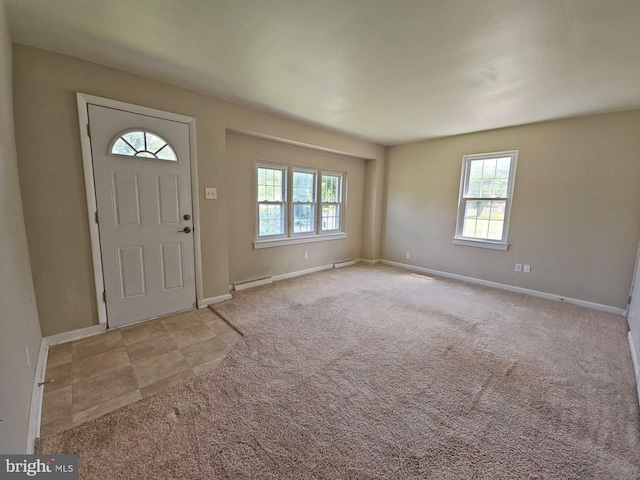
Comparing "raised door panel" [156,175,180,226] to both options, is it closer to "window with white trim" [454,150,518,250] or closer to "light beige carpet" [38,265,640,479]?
"light beige carpet" [38,265,640,479]

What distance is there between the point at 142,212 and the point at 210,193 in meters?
0.76

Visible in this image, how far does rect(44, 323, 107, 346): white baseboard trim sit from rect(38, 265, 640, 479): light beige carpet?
1313 millimetres

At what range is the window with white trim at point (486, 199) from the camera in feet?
13.3

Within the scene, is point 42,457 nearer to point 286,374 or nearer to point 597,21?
point 286,374

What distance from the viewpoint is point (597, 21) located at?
167 centimetres

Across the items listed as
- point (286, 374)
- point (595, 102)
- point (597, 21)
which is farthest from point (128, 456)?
point (595, 102)

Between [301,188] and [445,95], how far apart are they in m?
2.53

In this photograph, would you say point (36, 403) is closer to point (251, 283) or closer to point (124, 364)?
point (124, 364)

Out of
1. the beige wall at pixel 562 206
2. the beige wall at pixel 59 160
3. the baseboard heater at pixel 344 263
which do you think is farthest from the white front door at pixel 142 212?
the beige wall at pixel 562 206

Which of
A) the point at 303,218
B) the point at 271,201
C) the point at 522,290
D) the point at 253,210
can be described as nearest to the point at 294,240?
the point at 303,218

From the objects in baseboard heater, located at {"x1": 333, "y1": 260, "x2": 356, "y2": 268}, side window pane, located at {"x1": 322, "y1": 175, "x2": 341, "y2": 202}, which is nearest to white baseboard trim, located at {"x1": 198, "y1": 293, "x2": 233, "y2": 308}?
baseboard heater, located at {"x1": 333, "y1": 260, "x2": 356, "y2": 268}

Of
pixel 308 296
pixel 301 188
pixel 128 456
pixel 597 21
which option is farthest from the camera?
pixel 301 188

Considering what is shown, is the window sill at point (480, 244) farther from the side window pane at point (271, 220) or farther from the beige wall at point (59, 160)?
the beige wall at point (59, 160)

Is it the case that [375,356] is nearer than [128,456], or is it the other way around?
[128,456]
